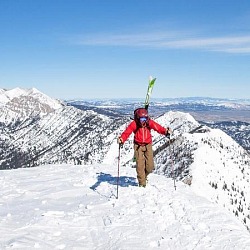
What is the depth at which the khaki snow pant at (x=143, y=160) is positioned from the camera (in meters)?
18.9

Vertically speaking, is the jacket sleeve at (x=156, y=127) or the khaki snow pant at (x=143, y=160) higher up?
the jacket sleeve at (x=156, y=127)

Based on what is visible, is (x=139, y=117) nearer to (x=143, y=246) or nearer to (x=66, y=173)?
(x=143, y=246)

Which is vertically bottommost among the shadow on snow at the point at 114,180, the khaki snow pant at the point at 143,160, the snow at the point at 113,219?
the shadow on snow at the point at 114,180

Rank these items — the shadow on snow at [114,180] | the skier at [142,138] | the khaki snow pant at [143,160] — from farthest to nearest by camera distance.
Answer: the shadow on snow at [114,180]
the khaki snow pant at [143,160]
the skier at [142,138]

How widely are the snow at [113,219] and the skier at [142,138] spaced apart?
0.97 m

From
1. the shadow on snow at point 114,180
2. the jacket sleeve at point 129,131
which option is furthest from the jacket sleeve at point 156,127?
the shadow on snow at point 114,180

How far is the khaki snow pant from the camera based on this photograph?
18891 mm

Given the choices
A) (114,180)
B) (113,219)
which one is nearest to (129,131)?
(114,180)

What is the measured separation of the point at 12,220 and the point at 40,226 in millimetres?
1719

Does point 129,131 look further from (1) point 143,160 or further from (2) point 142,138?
(1) point 143,160

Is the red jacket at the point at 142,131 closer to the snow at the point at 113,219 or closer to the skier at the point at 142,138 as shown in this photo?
the skier at the point at 142,138

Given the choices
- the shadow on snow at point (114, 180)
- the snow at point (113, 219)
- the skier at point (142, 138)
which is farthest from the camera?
the shadow on snow at point (114, 180)

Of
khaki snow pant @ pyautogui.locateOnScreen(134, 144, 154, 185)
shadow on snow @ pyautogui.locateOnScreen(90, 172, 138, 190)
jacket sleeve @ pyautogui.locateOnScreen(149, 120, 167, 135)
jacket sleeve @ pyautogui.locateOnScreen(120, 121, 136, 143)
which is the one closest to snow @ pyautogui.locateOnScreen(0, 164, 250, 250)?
shadow on snow @ pyautogui.locateOnScreen(90, 172, 138, 190)

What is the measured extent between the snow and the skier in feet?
3.18
